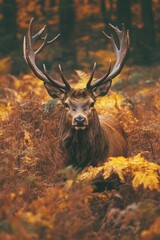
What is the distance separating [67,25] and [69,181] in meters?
20.7

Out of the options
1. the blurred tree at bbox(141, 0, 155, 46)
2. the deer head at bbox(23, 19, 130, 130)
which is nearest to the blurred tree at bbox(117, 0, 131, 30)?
the blurred tree at bbox(141, 0, 155, 46)

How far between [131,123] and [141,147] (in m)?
0.80

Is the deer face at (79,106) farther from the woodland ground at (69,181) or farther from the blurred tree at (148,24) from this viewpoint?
the blurred tree at (148,24)

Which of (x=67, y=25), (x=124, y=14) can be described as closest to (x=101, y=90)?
(x=124, y=14)

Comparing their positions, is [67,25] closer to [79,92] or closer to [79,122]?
[79,92]

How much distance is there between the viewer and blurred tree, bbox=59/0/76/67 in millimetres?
26981

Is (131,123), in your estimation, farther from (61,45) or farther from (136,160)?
(61,45)

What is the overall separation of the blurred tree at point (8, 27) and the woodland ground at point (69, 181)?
10726 mm

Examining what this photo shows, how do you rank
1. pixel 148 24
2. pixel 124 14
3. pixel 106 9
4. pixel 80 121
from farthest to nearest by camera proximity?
pixel 106 9
pixel 148 24
pixel 124 14
pixel 80 121

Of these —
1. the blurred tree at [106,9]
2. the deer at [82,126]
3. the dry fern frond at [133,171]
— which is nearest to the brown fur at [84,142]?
the deer at [82,126]

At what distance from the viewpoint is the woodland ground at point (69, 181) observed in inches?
243

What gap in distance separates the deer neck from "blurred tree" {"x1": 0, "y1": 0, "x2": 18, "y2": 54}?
15.8 meters

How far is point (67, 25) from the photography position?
27.8 metres

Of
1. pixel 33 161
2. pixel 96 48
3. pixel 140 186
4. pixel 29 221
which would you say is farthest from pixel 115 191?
pixel 96 48
